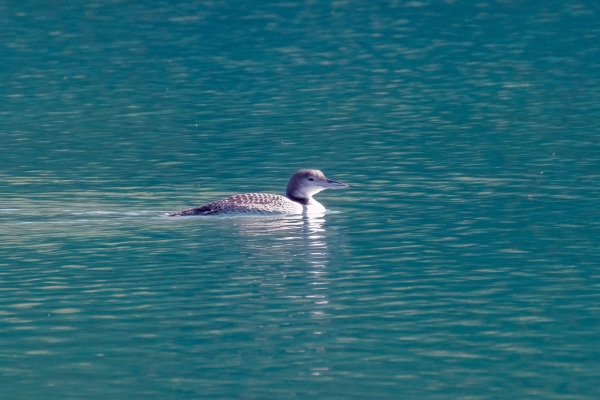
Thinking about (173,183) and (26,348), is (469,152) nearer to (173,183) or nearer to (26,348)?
(173,183)

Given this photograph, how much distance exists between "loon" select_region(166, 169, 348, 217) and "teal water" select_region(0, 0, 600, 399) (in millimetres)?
430

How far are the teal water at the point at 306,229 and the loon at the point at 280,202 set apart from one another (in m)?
0.43

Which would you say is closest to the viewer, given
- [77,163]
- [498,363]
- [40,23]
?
[498,363]

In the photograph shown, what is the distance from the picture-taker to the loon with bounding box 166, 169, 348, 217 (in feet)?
97.1

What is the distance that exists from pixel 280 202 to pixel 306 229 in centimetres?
174

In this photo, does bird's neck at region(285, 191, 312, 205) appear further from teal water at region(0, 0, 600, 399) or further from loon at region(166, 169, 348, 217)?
teal water at region(0, 0, 600, 399)

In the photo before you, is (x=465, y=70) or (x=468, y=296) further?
(x=465, y=70)

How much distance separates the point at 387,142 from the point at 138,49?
93.5 feet

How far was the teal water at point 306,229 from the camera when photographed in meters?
19.1

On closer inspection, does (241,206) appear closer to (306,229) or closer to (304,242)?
(306,229)

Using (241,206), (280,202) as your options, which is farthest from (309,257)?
(280,202)

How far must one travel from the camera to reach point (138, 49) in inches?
2650

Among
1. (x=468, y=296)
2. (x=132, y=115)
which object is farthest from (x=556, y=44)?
(x=468, y=296)

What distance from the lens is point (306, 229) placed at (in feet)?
94.4
